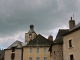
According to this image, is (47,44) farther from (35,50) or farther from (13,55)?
(13,55)

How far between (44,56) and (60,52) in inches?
951

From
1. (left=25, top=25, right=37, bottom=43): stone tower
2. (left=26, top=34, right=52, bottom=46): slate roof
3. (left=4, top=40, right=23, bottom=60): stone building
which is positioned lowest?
(left=4, top=40, right=23, bottom=60): stone building

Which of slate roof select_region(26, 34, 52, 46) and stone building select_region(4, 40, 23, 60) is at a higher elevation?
slate roof select_region(26, 34, 52, 46)

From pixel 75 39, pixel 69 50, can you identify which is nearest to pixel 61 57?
pixel 69 50

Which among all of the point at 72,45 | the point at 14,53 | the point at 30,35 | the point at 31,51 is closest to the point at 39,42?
the point at 31,51

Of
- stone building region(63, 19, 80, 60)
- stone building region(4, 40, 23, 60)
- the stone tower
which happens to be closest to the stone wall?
stone building region(63, 19, 80, 60)

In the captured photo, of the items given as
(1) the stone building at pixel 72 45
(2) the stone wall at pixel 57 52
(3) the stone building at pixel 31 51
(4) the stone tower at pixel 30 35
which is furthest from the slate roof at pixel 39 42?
(1) the stone building at pixel 72 45

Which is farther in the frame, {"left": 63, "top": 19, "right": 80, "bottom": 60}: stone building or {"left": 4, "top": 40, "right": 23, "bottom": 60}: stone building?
{"left": 4, "top": 40, "right": 23, "bottom": 60}: stone building

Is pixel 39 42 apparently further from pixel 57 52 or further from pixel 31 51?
pixel 57 52

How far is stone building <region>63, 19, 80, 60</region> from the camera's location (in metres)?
27.2

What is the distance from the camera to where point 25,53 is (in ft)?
185

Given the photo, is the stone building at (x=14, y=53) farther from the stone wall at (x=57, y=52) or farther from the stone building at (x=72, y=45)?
the stone building at (x=72, y=45)

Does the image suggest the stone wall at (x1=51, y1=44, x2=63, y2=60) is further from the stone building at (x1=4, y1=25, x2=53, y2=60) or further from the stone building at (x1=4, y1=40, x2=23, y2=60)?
the stone building at (x1=4, y1=40, x2=23, y2=60)

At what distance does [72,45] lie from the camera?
28250 mm
